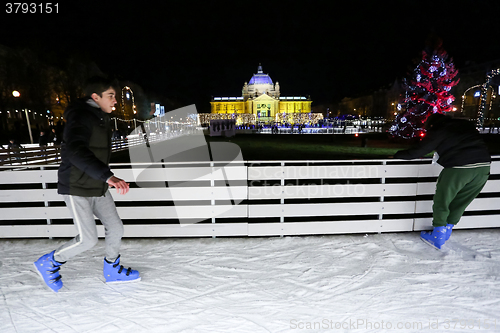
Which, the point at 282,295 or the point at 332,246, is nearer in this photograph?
the point at 282,295

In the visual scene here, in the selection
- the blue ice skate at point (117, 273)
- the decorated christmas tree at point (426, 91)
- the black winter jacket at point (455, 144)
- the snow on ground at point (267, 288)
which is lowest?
the snow on ground at point (267, 288)

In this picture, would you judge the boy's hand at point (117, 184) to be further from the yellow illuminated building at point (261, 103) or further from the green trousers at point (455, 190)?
the yellow illuminated building at point (261, 103)

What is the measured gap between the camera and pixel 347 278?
3197 millimetres

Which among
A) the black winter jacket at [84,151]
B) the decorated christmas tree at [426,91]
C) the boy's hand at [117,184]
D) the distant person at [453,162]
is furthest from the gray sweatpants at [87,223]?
the decorated christmas tree at [426,91]

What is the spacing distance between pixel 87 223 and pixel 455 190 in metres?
4.26

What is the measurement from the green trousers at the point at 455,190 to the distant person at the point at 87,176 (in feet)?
12.4

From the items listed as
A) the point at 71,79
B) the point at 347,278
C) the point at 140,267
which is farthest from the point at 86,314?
the point at 71,79

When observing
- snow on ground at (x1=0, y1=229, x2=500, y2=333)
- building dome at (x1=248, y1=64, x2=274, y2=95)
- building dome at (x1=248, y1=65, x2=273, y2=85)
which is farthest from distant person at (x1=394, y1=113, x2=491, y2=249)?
building dome at (x1=248, y1=65, x2=273, y2=85)

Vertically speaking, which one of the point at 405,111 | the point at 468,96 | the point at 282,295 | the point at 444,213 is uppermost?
the point at 468,96

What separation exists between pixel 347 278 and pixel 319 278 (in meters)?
0.31

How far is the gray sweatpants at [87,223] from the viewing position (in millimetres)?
2776

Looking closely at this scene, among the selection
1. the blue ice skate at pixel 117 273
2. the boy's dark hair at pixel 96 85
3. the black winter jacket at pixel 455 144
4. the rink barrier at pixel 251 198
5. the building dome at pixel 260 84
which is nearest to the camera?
the boy's dark hair at pixel 96 85

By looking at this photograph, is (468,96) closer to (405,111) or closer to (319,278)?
(405,111)

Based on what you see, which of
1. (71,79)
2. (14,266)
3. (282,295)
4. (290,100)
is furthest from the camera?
(290,100)
